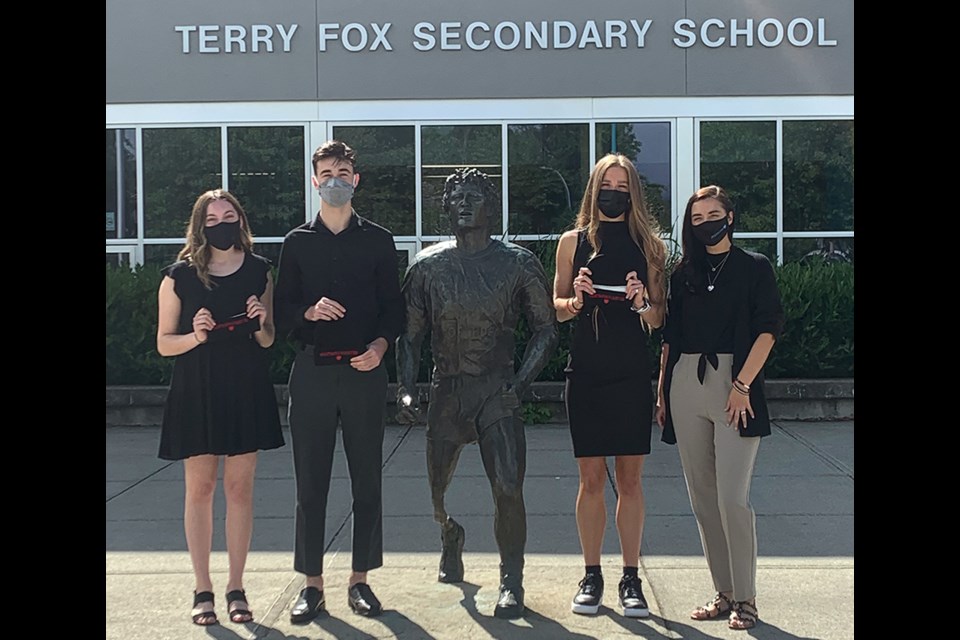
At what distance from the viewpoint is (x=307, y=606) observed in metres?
4.38

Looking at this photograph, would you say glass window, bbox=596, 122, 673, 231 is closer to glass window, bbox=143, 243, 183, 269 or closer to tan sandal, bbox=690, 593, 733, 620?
glass window, bbox=143, 243, 183, 269

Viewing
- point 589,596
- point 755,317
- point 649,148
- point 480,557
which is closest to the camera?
point 755,317

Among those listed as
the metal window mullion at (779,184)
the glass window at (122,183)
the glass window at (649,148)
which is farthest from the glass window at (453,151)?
the glass window at (122,183)

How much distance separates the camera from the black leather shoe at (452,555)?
16.2ft

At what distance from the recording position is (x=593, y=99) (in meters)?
12.5

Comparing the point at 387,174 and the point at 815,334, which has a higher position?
the point at 387,174

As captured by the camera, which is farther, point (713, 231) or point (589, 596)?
point (589, 596)

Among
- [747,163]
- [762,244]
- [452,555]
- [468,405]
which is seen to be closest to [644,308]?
[468,405]

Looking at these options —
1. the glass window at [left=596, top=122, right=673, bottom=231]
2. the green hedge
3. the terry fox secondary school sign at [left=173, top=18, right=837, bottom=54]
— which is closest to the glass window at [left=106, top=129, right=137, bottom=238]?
the terry fox secondary school sign at [left=173, top=18, right=837, bottom=54]

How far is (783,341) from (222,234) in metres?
6.82

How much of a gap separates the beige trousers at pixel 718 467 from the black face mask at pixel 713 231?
52cm

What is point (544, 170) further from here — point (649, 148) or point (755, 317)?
point (755, 317)

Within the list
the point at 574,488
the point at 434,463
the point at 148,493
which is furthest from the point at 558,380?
the point at 434,463

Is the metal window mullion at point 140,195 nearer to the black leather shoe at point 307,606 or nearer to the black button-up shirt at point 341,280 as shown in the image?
the black button-up shirt at point 341,280
